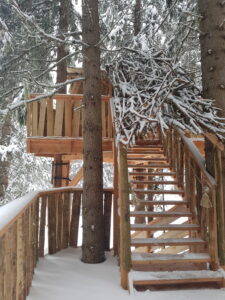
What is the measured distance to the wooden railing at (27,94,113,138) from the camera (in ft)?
27.3

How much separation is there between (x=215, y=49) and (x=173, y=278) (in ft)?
10.6

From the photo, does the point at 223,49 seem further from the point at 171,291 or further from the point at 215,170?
the point at 171,291

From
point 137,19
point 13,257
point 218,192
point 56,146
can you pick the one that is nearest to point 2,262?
point 13,257

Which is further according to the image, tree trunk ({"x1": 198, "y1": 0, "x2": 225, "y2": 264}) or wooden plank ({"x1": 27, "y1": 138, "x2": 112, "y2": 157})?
wooden plank ({"x1": 27, "y1": 138, "x2": 112, "y2": 157})

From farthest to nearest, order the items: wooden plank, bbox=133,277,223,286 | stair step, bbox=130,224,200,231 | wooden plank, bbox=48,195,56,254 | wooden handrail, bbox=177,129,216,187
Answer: wooden plank, bbox=48,195,56,254 → stair step, bbox=130,224,200,231 → wooden handrail, bbox=177,129,216,187 → wooden plank, bbox=133,277,223,286

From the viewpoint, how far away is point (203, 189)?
469 cm

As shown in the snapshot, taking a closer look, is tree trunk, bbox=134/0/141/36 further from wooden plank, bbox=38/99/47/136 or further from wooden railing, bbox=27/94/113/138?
wooden plank, bbox=38/99/47/136

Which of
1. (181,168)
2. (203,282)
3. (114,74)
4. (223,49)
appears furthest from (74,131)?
(203,282)

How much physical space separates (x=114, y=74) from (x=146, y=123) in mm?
2397

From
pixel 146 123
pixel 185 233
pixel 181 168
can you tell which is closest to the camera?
pixel 146 123

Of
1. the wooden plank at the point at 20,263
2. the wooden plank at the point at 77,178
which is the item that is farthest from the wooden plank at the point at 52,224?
the wooden plank at the point at 77,178

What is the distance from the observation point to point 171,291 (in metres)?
4.17

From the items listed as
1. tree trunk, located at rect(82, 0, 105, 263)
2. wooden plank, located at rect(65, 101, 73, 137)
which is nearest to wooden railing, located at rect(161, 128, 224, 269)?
tree trunk, located at rect(82, 0, 105, 263)

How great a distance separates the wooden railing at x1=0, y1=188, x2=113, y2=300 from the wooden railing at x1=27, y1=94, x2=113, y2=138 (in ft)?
7.01
